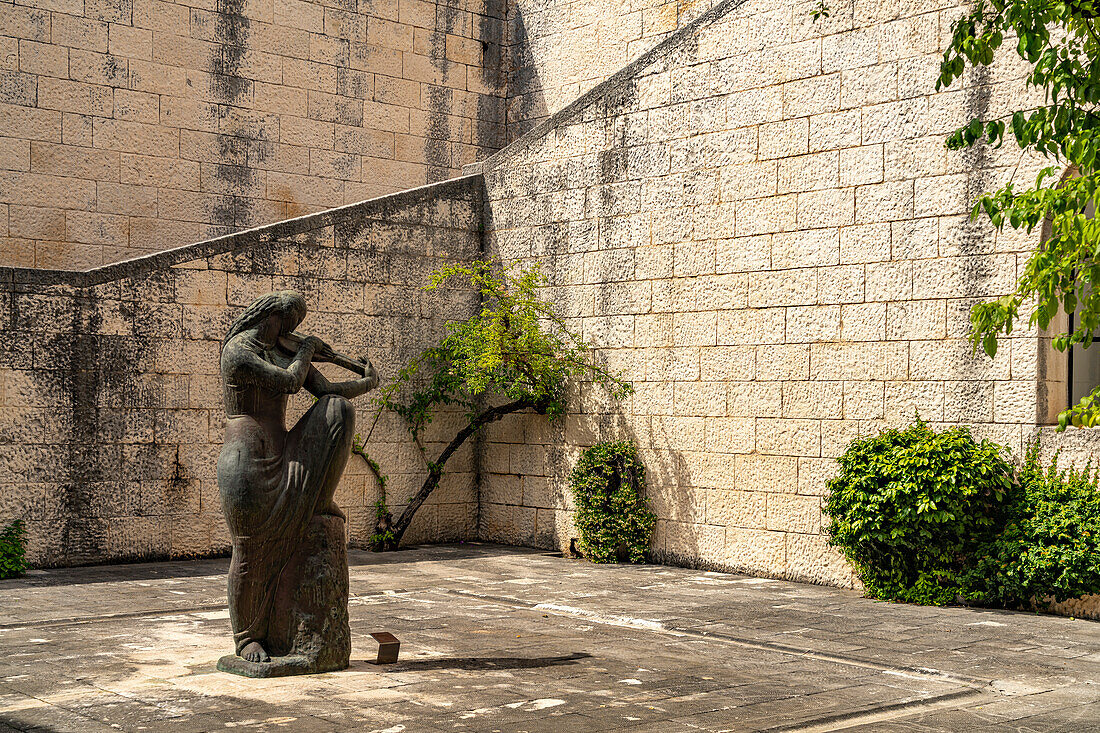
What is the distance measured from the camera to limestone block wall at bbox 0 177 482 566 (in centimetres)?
871

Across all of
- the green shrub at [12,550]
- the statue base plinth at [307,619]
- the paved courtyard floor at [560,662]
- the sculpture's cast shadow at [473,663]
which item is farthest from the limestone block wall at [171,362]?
the sculpture's cast shadow at [473,663]

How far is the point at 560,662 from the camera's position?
5.89 meters

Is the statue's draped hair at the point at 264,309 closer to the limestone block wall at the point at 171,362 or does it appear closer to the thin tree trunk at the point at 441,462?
Result: the limestone block wall at the point at 171,362

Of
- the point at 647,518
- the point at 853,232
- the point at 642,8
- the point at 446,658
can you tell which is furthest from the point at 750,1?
the point at 446,658

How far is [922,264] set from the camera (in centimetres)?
820

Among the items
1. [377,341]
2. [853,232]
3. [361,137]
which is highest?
[361,137]

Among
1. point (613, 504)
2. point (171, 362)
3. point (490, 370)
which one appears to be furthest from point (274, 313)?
point (613, 504)

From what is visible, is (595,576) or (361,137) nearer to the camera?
(595,576)

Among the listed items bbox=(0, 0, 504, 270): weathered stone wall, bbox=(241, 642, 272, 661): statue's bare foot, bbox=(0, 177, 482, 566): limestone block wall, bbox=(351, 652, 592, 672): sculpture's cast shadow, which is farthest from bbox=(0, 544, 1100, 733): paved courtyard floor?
bbox=(0, 0, 504, 270): weathered stone wall

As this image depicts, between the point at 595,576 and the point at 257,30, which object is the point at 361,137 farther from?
the point at 595,576

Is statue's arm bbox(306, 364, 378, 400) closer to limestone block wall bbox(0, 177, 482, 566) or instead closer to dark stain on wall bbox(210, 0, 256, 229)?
limestone block wall bbox(0, 177, 482, 566)

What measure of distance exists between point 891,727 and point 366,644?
9.49ft

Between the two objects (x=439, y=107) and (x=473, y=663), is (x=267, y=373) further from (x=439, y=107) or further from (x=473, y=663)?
(x=439, y=107)

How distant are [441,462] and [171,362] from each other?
2.68 m
